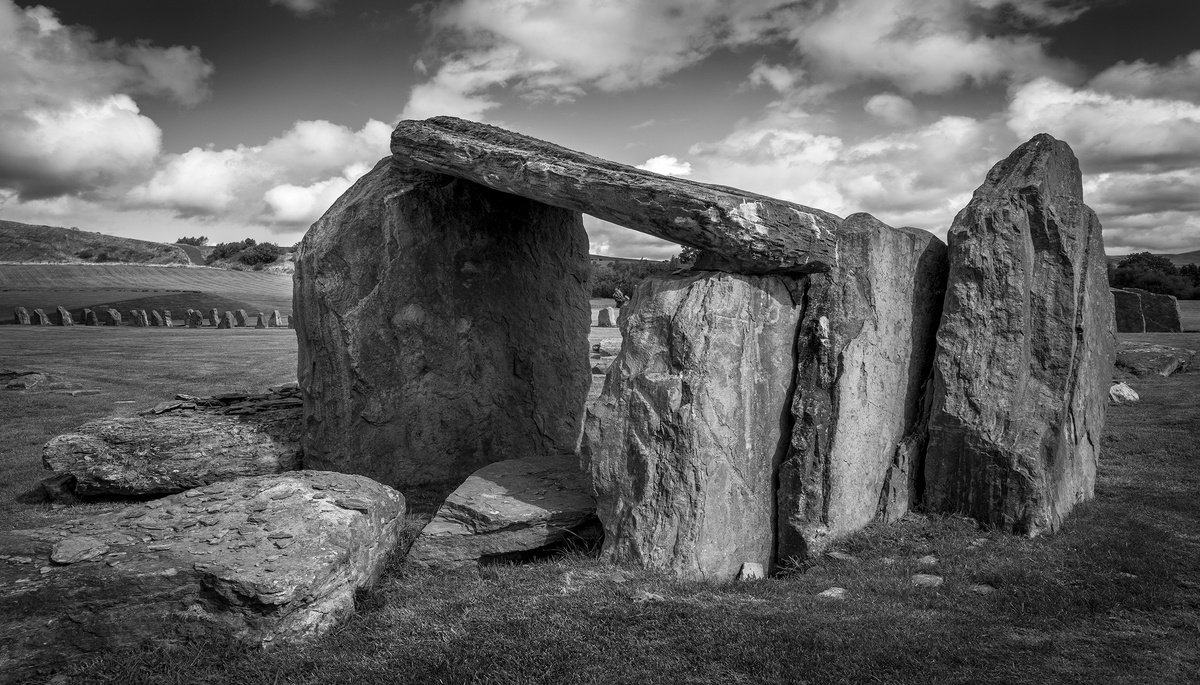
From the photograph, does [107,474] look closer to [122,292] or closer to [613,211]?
[613,211]

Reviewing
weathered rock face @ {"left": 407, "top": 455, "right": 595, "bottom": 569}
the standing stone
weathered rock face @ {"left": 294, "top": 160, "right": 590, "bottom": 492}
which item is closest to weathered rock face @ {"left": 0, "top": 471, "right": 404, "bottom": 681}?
weathered rock face @ {"left": 407, "top": 455, "right": 595, "bottom": 569}

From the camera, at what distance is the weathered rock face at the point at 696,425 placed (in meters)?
7.56

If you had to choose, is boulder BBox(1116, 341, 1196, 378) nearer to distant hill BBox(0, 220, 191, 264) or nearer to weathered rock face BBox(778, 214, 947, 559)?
weathered rock face BBox(778, 214, 947, 559)

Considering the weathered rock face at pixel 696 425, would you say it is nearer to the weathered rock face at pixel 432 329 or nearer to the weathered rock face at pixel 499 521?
the weathered rock face at pixel 499 521

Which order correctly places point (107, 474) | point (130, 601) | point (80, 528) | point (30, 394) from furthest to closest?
point (30, 394) → point (107, 474) → point (80, 528) → point (130, 601)

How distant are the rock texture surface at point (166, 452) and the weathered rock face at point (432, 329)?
0.87 metres

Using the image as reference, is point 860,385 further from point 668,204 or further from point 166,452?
point 166,452

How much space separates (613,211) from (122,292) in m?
61.3

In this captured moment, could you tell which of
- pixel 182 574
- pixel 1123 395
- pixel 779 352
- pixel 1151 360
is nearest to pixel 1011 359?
pixel 779 352

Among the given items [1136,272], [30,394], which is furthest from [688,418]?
[1136,272]

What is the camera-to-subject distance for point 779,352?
8.20 m

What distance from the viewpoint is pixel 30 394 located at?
60.9 feet

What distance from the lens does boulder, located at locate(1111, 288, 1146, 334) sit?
29562mm

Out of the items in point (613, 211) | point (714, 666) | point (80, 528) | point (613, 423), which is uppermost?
point (613, 211)
